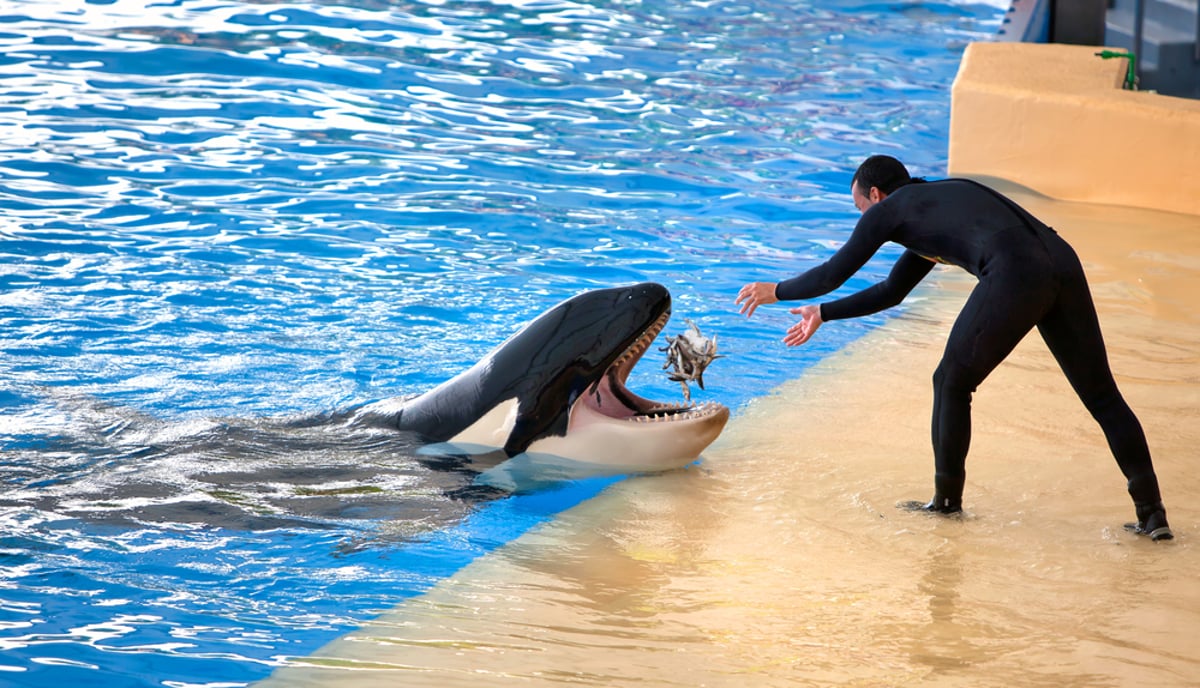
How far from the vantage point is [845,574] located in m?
4.25

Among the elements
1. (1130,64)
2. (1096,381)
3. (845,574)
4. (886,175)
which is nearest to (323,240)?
(886,175)

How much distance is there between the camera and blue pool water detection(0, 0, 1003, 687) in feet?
14.7

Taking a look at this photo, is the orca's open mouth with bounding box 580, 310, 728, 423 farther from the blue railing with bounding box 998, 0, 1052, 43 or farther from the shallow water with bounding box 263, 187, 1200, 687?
the blue railing with bounding box 998, 0, 1052, 43

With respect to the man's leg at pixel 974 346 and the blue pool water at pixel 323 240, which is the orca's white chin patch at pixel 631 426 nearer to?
the blue pool water at pixel 323 240

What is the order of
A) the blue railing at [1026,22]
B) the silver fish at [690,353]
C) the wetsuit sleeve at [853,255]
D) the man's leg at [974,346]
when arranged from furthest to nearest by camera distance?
the blue railing at [1026,22], the silver fish at [690,353], the wetsuit sleeve at [853,255], the man's leg at [974,346]

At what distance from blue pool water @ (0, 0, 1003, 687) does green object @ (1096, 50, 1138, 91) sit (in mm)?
1596

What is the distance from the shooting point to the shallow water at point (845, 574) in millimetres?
3633

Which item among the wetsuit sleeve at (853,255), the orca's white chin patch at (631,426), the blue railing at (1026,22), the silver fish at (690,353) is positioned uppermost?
the wetsuit sleeve at (853,255)

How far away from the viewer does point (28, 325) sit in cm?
751

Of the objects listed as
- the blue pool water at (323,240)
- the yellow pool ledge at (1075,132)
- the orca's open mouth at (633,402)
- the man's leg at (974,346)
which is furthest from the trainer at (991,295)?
the yellow pool ledge at (1075,132)

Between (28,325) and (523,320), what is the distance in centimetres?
279

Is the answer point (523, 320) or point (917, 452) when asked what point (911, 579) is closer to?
point (917, 452)

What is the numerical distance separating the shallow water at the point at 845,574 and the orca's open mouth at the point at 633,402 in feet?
0.91

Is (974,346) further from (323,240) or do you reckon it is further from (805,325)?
(323,240)
